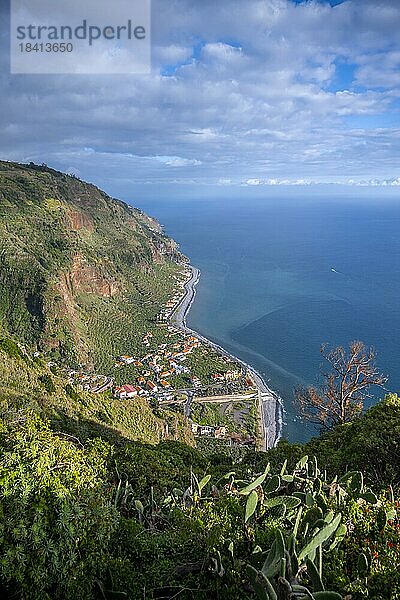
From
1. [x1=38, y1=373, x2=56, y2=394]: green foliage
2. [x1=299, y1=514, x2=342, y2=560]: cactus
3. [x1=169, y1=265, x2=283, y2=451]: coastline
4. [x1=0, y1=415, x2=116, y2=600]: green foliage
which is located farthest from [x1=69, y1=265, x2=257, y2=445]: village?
[x1=299, y1=514, x2=342, y2=560]: cactus

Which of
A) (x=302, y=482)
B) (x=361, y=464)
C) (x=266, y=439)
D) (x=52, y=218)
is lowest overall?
(x=266, y=439)

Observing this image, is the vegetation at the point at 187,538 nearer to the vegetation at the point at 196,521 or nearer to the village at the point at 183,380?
the vegetation at the point at 196,521

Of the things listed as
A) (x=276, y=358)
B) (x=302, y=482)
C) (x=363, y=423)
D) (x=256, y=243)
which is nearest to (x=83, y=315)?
(x=276, y=358)

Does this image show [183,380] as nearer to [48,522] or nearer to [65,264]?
[65,264]

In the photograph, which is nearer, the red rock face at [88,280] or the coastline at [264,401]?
the coastline at [264,401]

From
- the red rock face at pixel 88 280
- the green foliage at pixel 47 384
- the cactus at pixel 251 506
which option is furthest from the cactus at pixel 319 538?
the red rock face at pixel 88 280

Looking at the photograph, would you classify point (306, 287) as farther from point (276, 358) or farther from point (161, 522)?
point (161, 522)
